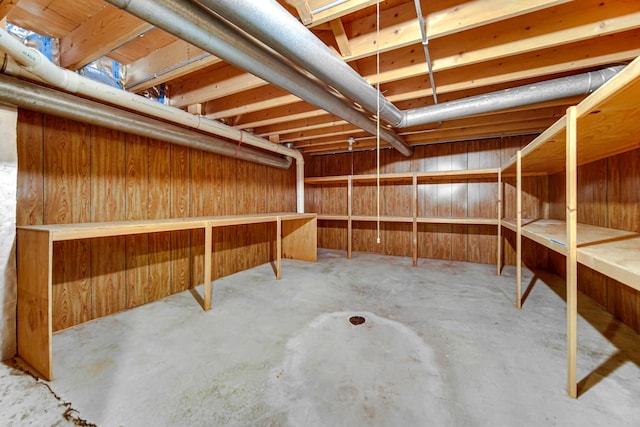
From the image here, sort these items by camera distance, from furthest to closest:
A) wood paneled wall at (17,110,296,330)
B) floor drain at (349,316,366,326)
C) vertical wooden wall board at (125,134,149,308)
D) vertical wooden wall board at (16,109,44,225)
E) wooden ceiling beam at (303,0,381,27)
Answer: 1. vertical wooden wall board at (125,134,149,308)
2. floor drain at (349,316,366,326)
3. wood paneled wall at (17,110,296,330)
4. vertical wooden wall board at (16,109,44,225)
5. wooden ceiling beam at (303,0,381,27)

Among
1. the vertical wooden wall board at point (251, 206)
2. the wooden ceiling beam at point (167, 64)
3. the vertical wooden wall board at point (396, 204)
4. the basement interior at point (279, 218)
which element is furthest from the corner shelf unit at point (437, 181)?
the wooden ceiling beam at point (167, 64)

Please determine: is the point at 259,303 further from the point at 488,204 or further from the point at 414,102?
the point at 488,204

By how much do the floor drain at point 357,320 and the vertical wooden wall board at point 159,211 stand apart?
180 centimetres

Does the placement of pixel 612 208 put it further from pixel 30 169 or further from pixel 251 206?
pixel 30 169

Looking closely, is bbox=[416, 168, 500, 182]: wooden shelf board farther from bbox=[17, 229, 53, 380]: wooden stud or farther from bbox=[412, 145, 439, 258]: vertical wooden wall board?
bbox=[17, 229, 53, 380]: wooden stud

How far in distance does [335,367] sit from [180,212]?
84.2 inches

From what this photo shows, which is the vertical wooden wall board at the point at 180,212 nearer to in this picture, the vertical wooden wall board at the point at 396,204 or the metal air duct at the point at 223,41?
the metal air duct at the point at 223,41

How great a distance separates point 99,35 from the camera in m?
1.42

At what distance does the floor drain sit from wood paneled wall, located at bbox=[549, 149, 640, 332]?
1.77 m

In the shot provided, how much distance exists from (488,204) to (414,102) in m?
2.05

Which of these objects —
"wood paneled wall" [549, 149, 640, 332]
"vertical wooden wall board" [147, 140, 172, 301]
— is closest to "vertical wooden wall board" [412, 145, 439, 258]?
"wood paneled wall" [549, 149, 640, 332]

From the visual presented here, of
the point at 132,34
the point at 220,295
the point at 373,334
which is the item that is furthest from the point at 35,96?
the point at 373,334

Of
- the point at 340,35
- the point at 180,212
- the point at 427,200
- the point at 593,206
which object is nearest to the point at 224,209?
the point at 180,212

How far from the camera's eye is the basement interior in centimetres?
112
